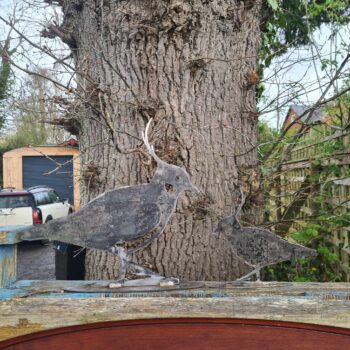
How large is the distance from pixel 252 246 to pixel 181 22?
3.47ft

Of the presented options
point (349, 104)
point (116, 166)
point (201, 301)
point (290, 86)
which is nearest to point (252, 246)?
point (201, 301)

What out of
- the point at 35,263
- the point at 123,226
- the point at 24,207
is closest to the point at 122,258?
the point at 123,226

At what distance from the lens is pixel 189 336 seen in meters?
1.31

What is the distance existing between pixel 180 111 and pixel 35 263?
599 cm

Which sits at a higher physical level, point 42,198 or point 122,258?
point 42,198

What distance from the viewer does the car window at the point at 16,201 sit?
920cm

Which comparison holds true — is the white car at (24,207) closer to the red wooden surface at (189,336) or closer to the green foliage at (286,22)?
the green foliage at (286,22)

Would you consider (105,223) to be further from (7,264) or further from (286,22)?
(286,22)

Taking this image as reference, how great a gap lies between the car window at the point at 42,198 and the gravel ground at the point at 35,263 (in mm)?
952

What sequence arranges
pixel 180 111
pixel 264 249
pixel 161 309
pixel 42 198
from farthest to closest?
pixel 42 198
pixel 180 111
pixel 264 249
pixel 161 309

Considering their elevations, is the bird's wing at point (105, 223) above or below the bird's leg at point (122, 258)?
above

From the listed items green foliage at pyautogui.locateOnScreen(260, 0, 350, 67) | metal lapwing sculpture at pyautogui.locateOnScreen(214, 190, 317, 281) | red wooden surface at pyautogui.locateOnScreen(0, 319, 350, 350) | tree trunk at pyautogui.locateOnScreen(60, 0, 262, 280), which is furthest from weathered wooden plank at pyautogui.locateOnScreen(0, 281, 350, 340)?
green foliage at pyautogui.locateOnScreen(260, 0, 350, 67)

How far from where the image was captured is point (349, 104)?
12.8ft

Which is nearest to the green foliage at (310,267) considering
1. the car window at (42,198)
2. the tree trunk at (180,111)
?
the tree trunk at (180,111)
